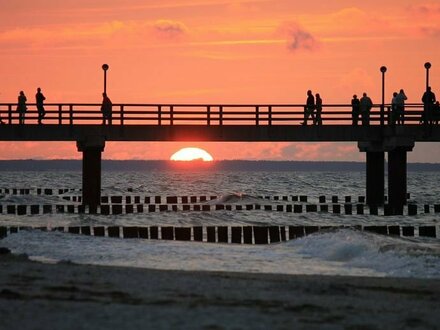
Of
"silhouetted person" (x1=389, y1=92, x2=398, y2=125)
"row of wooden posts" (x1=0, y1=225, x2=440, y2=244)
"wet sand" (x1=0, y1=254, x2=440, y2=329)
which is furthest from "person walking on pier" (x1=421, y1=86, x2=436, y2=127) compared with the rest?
"wet sand" (x1=0, y1=254, x2=440, y2=329)

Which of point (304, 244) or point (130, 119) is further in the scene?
point (130, 119)

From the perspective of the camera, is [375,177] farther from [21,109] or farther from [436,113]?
[21,109]

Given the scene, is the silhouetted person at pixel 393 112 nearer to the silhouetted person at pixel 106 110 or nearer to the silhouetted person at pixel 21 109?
the silhouetted person at pixel 106 110

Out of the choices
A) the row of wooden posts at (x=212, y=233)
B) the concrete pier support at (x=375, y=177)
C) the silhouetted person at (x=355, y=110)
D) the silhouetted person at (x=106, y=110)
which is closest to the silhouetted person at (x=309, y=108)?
the silhouetted person at (x=355, y=110)

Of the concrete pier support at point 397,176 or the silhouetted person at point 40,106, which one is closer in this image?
the silhouetted person at point 40,106

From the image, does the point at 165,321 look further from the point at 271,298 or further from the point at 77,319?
the point at 271,298

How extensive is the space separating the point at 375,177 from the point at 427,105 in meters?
5.58

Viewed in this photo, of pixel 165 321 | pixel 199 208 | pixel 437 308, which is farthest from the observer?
pixel 199 208

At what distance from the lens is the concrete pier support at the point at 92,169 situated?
41562 mm

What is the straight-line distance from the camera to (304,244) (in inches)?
1017

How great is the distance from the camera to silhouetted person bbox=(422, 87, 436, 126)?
42531mm

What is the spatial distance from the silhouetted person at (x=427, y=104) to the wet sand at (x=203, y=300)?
26667 millimetres

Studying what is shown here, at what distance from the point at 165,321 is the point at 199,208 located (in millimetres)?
39089

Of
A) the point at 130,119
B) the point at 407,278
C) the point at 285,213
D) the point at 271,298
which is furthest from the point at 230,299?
the point at 285,213
